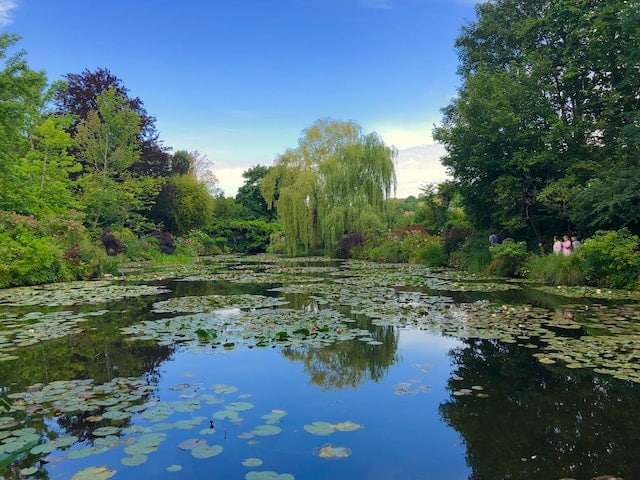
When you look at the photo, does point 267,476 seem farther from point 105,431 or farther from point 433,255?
point 433,255

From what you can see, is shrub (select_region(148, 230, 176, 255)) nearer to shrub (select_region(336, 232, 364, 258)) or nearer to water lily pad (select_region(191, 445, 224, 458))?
shrub (select_region(336, 232, 364, 258))

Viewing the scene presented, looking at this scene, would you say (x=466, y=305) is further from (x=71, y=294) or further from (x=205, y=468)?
(x=71, y=294)

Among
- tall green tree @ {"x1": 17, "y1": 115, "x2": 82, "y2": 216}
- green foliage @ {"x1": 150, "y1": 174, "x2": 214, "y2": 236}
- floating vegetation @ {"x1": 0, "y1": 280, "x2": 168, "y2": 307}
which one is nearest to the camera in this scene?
floating vegetation @ {"x1": 0, "y1": 280, "x2": 168, "y2": 307}

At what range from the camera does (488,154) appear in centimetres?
1540

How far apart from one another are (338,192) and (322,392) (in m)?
21.7

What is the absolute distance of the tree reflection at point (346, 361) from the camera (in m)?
4.34

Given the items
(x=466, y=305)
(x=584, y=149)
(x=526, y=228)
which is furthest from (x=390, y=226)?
(x=466, y=305)

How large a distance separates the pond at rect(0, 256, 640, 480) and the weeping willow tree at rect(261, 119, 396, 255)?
662 inches

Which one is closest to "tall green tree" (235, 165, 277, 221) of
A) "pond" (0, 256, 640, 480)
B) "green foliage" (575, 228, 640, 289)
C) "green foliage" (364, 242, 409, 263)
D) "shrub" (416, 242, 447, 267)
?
"green foliage" (364, 242, 409, 263)

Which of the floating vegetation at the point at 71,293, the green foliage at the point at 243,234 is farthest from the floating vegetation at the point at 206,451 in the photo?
the green foliage at the point at 243,234

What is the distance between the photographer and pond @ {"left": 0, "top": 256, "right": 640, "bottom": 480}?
2.75 m

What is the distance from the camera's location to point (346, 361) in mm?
4867

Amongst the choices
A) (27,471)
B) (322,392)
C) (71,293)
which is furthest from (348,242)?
(27,471)

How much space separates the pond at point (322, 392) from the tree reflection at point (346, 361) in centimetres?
3
